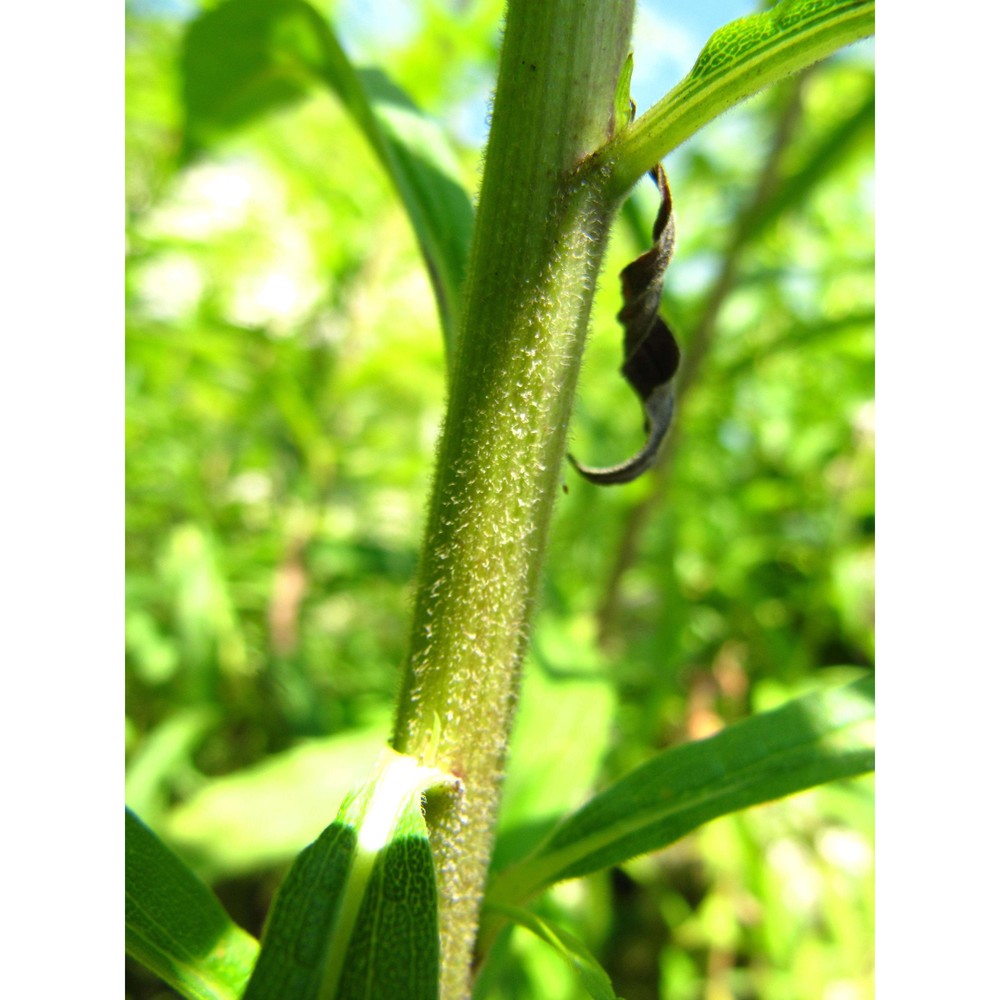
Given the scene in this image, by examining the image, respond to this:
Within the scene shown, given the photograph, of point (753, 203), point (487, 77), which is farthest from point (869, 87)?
point (487, 77)

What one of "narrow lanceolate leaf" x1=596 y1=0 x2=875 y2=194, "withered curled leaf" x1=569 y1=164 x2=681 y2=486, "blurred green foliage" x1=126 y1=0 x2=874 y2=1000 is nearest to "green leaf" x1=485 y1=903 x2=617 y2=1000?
"withered curled leaf" x1=569 y1=164 x2=681 y2=486

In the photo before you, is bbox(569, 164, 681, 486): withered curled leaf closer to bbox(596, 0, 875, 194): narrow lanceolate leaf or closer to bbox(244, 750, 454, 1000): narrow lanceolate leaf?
bbox(596, 0, 875, 194): narrow lanceolate leaf

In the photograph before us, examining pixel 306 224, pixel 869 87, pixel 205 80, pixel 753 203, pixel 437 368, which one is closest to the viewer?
pixel 205 80

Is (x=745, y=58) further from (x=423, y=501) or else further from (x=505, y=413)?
(x=423, y=501)
